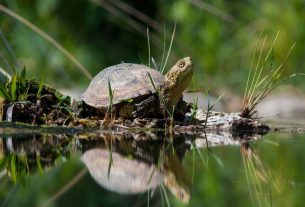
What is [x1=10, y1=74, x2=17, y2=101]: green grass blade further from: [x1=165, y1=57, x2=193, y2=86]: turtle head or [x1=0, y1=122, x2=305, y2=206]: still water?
[x1=165, y1=57, x2=193, y2=86]: turtle head

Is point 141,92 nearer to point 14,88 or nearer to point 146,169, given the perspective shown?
point 14,88

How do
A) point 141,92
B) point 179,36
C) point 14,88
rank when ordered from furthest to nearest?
point 179,36 < point 141,92 < point 14,88

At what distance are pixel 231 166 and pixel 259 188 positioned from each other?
21.3 inches

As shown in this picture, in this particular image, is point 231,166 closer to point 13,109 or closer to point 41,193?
point 41,193

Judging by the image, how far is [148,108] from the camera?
480 cm

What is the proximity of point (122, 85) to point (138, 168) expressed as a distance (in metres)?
1.71

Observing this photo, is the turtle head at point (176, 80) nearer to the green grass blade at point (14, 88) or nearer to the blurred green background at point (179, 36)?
the green grass blade at point (14, 88)

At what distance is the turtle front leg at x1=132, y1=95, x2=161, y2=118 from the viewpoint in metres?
4.77

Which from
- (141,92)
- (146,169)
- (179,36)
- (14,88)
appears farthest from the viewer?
(179,36)

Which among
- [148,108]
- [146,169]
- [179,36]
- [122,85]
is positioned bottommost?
[146,169]

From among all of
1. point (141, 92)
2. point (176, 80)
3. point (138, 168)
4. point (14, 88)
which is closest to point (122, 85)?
point (141, 92)

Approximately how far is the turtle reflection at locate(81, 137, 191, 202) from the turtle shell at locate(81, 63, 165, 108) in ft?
2.53

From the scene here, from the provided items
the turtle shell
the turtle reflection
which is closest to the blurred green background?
the turtle shell

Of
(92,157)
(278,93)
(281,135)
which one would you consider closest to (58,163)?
(92,157)
